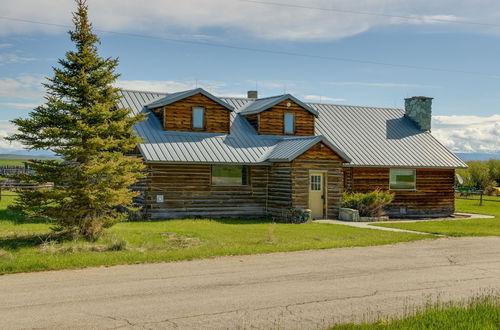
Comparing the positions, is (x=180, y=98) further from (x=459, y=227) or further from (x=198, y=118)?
(x=459, y=227)

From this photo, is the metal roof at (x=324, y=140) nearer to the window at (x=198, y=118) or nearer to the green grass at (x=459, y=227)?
the window at (x=198, y=118)

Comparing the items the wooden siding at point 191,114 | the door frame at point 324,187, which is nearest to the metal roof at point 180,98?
the wooden siding at point 191,114

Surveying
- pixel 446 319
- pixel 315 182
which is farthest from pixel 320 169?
pixel 446 319

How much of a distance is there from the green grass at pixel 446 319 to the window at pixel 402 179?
2255cm

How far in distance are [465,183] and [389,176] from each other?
111 ft

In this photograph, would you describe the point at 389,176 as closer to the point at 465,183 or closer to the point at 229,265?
the point at 229,265

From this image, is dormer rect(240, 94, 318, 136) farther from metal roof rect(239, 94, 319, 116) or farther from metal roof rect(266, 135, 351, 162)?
metal roof rect(266, 135, 351, 162)

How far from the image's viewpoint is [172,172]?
25766mm

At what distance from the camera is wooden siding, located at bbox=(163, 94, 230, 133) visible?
91.1ft

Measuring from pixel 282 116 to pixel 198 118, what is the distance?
507cm

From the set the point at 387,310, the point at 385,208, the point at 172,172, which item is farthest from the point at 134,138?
the point at 385,208

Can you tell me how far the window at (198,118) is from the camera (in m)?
28.5

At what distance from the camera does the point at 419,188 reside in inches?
1272

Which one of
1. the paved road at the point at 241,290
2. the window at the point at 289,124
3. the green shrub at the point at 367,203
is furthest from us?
the window at the point at 289,124
